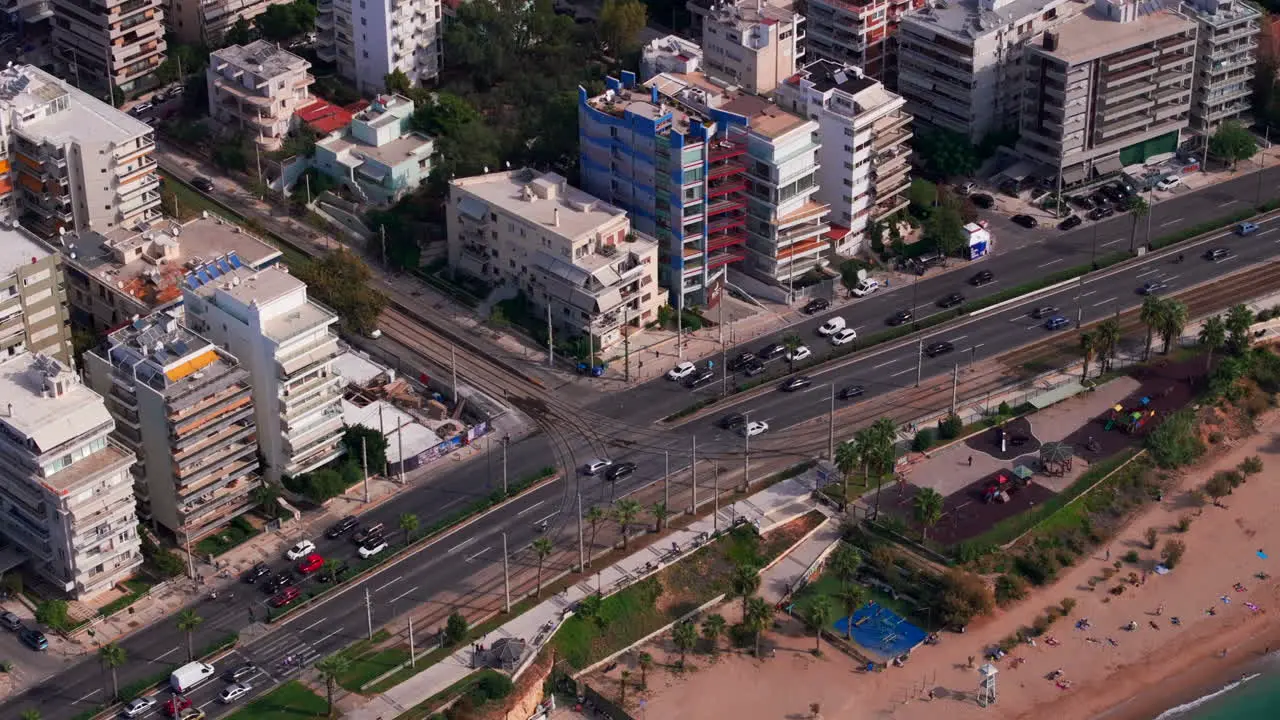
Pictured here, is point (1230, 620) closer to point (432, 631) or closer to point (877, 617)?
point (877, 617)

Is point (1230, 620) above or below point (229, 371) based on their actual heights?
below

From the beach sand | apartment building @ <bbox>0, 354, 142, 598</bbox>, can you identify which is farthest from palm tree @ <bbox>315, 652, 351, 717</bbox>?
the beach sand

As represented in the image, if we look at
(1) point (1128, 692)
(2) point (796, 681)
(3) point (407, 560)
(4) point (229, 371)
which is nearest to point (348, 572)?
(3) point (407, 560)

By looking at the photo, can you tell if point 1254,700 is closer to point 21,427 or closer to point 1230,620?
point 1230,620

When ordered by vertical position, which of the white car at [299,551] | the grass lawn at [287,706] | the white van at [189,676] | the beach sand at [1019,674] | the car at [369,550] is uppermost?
the white car at [299,551]

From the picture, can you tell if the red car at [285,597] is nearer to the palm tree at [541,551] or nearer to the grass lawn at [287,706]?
the grass lawn at [287,706]

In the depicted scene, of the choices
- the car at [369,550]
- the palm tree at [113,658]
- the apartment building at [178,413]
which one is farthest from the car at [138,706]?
the car at [369,550]
